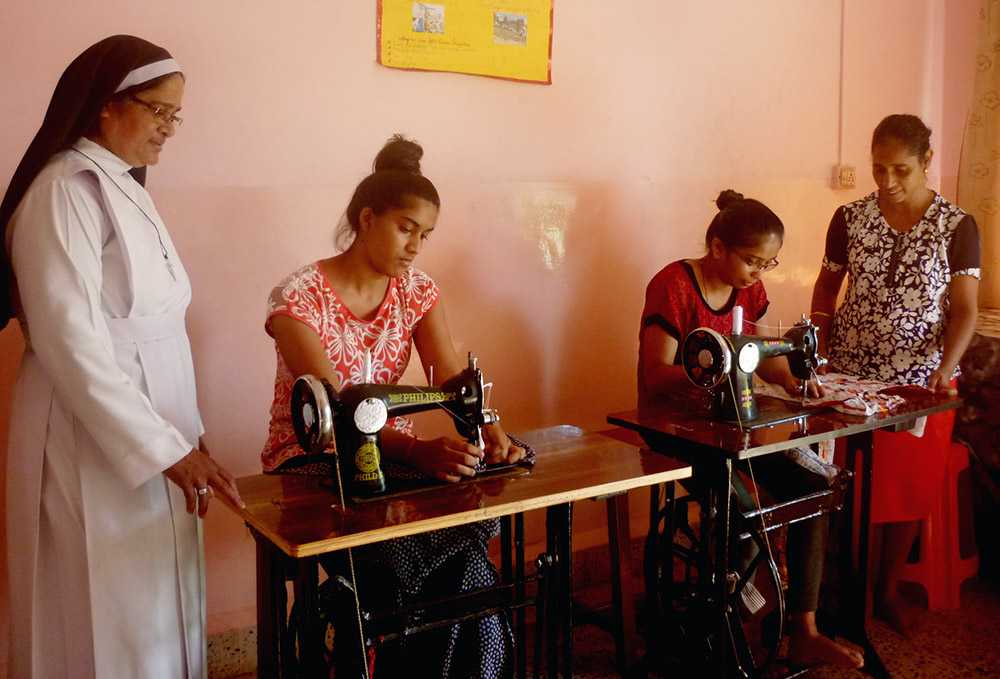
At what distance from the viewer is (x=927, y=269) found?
8.72 feet

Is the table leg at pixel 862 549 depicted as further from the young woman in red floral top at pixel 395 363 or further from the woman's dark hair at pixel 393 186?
the woman's dark hair at pixel 393 186

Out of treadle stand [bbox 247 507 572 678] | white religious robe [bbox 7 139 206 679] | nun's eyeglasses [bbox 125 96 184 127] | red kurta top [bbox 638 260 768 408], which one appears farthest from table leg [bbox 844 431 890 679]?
nun's eyeglasses [bbox 125 96 184 127]

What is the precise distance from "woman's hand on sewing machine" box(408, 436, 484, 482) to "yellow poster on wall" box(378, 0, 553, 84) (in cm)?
133

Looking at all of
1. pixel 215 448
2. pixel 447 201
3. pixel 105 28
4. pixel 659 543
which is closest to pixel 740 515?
pixel 659 543

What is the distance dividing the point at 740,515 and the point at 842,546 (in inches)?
22.8

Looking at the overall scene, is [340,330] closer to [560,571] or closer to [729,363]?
[560,571]

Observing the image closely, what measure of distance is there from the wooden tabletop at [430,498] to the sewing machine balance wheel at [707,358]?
11.9 inches

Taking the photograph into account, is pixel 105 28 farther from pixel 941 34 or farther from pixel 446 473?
pixel 941 34

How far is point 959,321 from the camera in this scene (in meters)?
2.63

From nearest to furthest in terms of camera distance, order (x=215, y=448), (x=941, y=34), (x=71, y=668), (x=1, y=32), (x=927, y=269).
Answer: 1. (x=71, y=668)
2. (x=1, y=32)
3. (x=215, y=448)
4. (x=927, y=269)
5. (x=941, y=34)

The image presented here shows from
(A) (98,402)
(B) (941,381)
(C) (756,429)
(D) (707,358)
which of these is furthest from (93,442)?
(B) (941,381)

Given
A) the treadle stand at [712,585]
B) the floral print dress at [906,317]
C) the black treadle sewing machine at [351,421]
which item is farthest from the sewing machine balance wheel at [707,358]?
the floral print dress at [906,317]

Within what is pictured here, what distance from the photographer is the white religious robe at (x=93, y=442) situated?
158 centimetres

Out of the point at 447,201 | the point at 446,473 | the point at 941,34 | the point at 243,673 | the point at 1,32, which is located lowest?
the point at 243,673
